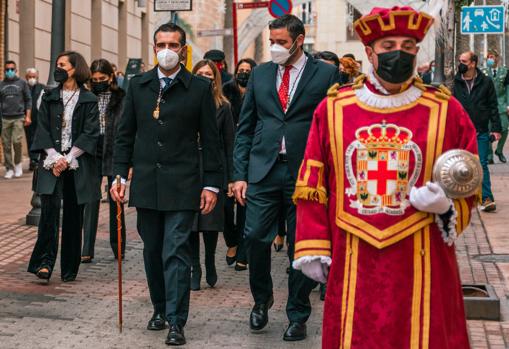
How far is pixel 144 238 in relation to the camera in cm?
732

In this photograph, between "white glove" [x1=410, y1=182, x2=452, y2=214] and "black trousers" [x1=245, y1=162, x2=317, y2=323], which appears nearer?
"white glove" [x1=410, y1=182, x2=452, y2=214]

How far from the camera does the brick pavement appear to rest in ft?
23.8

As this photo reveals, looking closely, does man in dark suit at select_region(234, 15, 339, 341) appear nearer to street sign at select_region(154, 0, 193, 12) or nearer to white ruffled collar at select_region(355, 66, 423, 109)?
white ruffled collar at select_region(355, 66, 423, 109)

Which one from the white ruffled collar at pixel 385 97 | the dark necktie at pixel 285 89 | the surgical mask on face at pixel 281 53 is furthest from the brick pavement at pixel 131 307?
the white ruffled collar at pixel 385 97

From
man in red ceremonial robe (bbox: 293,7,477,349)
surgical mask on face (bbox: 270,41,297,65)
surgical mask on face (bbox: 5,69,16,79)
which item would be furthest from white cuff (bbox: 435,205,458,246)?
surgical mask on face (bbox: 5,69,16,79)

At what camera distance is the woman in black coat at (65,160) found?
927cm

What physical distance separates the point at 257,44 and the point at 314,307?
148 ft

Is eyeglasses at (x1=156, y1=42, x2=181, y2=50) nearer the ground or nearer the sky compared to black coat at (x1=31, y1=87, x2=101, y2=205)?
nearer the sky

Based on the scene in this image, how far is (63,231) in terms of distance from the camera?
9414 mm

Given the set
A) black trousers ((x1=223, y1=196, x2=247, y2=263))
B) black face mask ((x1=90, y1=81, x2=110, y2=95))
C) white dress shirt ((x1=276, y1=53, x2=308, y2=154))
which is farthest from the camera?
black face mask ((x1=90, y1=81, x2=110, y2=95))

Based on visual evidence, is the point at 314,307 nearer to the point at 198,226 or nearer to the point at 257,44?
the point at 198,226

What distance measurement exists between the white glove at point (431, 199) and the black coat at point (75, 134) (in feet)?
17.1

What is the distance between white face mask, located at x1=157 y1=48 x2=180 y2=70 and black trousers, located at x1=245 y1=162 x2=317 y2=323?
90 centimetres

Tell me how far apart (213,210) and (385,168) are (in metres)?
4.54
